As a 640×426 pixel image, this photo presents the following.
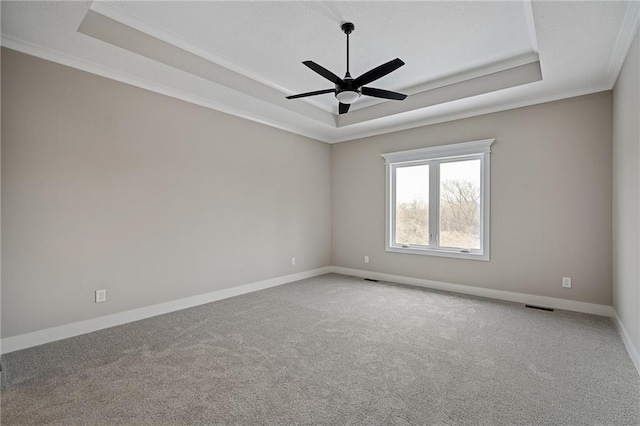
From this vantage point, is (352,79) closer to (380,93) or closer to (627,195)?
(380,93)

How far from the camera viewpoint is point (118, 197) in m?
3.43

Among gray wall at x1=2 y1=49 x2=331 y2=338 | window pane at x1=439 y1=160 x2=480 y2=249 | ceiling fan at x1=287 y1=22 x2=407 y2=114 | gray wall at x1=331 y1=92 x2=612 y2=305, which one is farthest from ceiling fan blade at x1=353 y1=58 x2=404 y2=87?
window pane at x1=439 y1=160 x2=480 y2=249

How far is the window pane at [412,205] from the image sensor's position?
5199mm

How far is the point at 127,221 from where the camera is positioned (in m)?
3.50

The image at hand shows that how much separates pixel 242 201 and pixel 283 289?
1.51 meters

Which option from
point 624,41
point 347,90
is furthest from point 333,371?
point 624,41

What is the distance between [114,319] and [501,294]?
4834 mm

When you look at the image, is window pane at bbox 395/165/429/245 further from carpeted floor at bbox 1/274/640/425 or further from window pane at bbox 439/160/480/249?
carpeted floor at bbox 1/274/640/425

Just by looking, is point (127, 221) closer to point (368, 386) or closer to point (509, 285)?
point (368, 386)

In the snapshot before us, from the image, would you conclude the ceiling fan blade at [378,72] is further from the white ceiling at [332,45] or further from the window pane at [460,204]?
the window pane at [460,204]

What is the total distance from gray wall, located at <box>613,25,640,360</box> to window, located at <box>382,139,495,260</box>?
1368 mm

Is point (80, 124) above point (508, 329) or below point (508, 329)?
A: above

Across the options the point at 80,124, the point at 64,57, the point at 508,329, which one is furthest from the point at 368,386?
the point at 64,57

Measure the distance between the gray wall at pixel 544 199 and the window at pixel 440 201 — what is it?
14 cm
